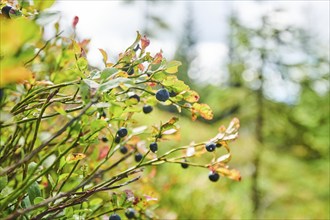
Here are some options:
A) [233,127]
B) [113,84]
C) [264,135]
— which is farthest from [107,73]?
[264,135]

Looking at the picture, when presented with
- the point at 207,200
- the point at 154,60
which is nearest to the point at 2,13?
the point at 154,60

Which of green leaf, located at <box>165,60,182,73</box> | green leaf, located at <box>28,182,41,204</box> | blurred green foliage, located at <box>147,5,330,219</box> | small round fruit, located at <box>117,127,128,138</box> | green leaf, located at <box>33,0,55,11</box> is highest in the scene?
green leaf, located at <box>33,0,55,11</box>

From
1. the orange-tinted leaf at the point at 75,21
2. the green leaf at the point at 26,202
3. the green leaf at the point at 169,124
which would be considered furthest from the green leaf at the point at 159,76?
the green leaf at the point at 26,202

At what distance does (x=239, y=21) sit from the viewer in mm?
6777

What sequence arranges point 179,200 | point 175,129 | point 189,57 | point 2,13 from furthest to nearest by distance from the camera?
→ point 189,57 < point 179,200 < point 175,129 < point 2,13

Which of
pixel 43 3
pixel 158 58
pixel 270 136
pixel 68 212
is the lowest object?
pixel 270 136

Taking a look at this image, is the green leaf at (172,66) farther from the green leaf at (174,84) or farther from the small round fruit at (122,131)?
the small round fruit at (122,131)

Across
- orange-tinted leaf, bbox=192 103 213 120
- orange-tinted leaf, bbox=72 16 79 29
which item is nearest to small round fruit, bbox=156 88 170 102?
orange-tinted leaf, bbox=192 103 213 120

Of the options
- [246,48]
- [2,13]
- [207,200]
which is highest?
[2,13]

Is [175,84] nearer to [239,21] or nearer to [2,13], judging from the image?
[2,13]

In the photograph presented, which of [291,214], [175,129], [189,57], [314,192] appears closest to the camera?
[175,129]

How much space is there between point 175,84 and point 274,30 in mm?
5957

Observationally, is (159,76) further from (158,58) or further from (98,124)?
(98,124)

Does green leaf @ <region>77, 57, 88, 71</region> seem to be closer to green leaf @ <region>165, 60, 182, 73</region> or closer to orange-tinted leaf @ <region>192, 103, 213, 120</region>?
green leaf @ <region>165, 60, 182, 73</region>
